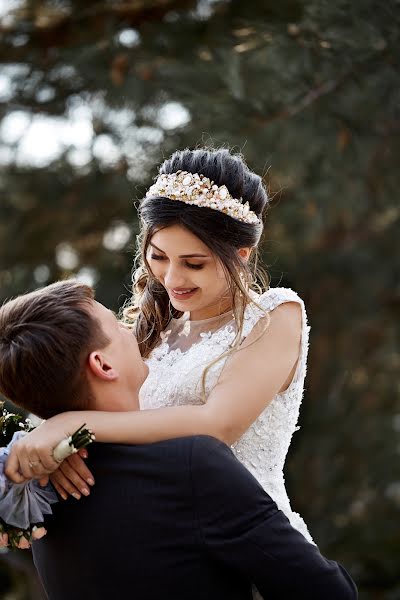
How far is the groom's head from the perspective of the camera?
236cm

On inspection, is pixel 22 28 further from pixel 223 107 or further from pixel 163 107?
pixel 223 107

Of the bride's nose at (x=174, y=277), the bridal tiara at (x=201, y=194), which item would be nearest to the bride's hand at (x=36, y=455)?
the bride's nose at (x=174, y=277)

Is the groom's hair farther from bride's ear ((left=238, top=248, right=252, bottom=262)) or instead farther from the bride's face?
bride's ear ((left=238, top=248, right=252, bottom=262))

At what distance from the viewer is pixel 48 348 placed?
235 cm

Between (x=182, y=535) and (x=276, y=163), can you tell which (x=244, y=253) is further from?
(x=276, y=163)

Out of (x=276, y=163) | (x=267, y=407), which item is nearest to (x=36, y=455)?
(x=267, y=407)

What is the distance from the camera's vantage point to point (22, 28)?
6715mm

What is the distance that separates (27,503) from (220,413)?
0.67 meters

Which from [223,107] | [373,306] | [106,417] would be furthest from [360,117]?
[373,306]

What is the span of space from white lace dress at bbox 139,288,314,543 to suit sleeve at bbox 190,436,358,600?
0.88 metres

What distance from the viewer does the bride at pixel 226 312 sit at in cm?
298

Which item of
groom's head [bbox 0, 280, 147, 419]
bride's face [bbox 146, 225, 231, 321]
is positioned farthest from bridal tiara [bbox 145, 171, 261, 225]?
groom's head [bbox 0, 280, 147, 419]

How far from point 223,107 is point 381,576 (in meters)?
5.84

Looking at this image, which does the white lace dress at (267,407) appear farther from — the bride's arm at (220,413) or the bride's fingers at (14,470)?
the bride's fingers at (14,470)
